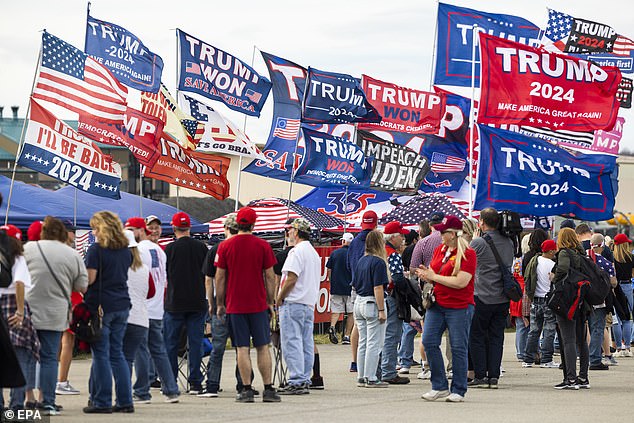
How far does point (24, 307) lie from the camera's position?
9547 millimetres

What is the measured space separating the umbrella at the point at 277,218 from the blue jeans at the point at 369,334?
28.3 ft

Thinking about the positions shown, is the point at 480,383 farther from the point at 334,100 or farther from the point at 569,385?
the point at 334,100

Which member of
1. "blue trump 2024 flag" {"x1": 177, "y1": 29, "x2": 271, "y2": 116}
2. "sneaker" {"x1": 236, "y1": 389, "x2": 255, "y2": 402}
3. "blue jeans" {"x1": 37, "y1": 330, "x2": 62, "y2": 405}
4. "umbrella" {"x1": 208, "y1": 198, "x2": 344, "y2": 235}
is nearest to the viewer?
"blue jeans" {"x1": 37, "y1": 330, "x2": 62, "y2": 405}

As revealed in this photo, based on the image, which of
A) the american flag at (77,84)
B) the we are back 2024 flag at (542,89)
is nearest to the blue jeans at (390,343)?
the american flag at (77,84)

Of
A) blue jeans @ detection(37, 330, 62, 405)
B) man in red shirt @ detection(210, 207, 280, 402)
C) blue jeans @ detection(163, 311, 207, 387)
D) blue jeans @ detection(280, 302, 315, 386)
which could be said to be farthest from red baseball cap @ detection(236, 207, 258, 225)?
blue jeans @ detection(37, 330, 62, 405)

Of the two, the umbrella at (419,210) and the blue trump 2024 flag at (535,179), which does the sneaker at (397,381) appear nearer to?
the blue trump 2024 flag at (535,179)

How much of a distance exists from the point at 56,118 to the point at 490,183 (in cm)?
728

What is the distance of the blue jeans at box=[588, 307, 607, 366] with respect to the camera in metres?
16.3

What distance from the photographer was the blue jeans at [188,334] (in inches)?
482

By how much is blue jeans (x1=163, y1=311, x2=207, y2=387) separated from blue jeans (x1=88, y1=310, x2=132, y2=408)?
1.60 m

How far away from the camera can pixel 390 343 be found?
1388 centimetres

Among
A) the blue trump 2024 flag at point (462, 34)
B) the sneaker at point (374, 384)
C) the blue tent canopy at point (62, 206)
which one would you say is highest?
the blue trump 2024 flag at point (462, 34)

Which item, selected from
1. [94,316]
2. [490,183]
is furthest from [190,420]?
[490,183]

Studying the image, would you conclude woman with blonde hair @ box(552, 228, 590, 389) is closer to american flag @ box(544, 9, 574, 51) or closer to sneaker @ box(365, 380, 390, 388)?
sneaker @ box(365, 380, 390, 388)
